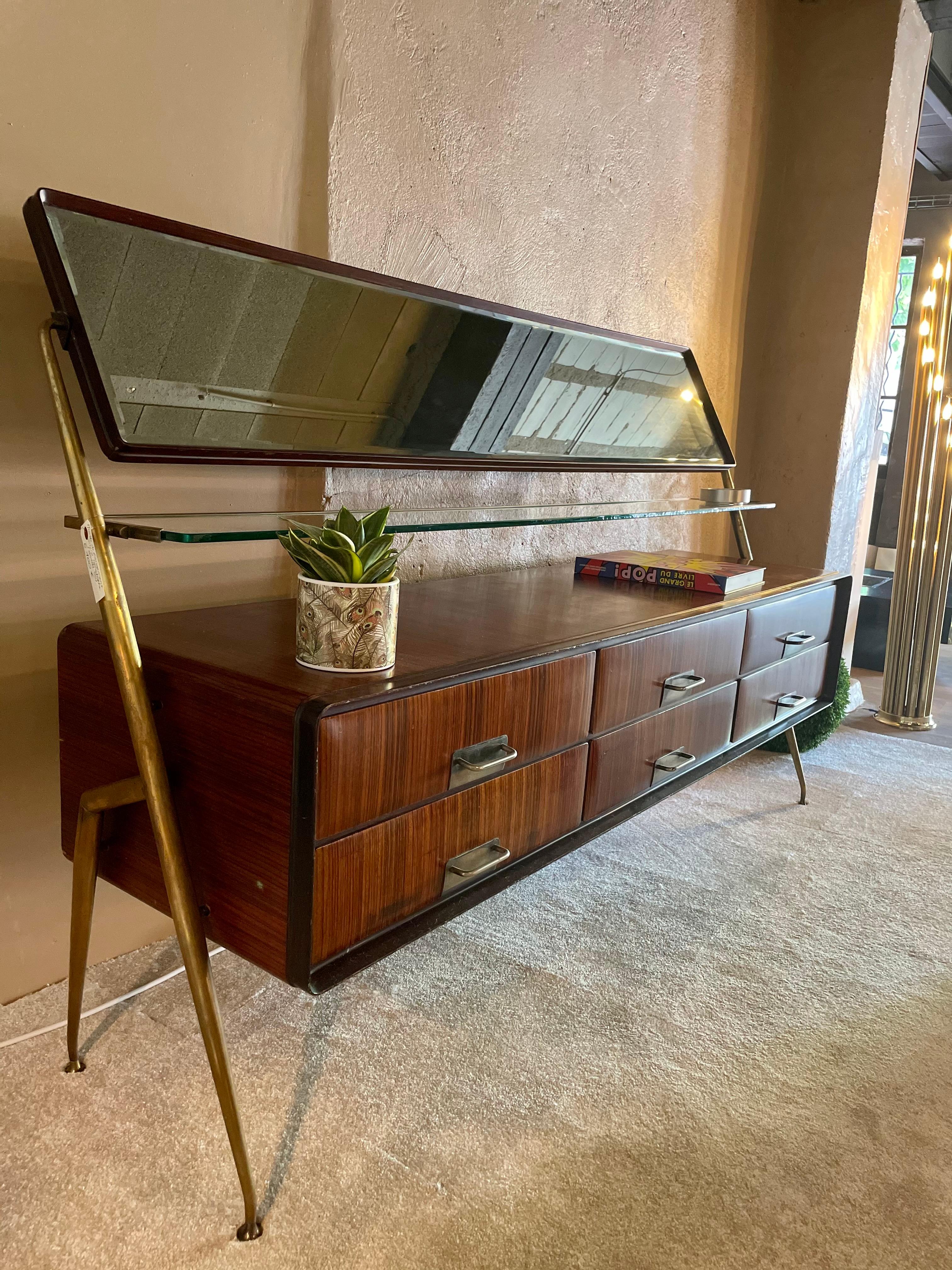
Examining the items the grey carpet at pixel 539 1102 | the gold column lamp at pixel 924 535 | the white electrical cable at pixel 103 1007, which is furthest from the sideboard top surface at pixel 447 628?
the gold column lamp at pixel 924 535

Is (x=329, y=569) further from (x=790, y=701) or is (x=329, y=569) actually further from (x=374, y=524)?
(x=790, y=701)

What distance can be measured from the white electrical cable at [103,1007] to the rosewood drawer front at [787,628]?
121cm

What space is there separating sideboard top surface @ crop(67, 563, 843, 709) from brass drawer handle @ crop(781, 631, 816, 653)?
11 centimetres

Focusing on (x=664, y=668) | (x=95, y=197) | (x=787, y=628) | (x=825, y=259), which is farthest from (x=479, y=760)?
(x=825, y=259)

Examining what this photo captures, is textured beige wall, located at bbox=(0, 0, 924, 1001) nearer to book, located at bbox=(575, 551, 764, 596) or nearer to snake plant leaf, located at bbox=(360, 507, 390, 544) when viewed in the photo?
book, located at bbox=(575, 551, 764, 596)

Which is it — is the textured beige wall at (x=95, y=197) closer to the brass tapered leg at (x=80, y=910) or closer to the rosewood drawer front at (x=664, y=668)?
the brass tapered leg at (x=80, y=910)

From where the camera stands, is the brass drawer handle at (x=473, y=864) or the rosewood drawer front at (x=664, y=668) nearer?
the brass drawer handle at (x=473, y=864)

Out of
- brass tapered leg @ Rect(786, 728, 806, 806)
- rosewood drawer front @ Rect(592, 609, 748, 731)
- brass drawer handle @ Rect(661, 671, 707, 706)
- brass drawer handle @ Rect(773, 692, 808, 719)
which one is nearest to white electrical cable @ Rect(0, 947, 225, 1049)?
rosewood drawer front @ Rect(592, 609, 748, 731)

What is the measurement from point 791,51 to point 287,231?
244 cm

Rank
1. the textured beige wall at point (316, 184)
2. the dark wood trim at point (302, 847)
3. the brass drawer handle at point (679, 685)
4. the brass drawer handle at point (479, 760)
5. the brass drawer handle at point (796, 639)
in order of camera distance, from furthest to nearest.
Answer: the brass drawer handle at point (796, 639) < the brass drawer handle at point (679, 685) < the textured beige wall at point (316, 184) < the brass drawer handle at point (479, 760) < the dark wood trim at point (302, 847)

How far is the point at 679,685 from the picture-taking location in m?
1.68

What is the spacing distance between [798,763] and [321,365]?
1.82 m

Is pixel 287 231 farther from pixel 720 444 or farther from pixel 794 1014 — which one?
pixel 794 1014

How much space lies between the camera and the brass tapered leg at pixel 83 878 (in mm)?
1176
